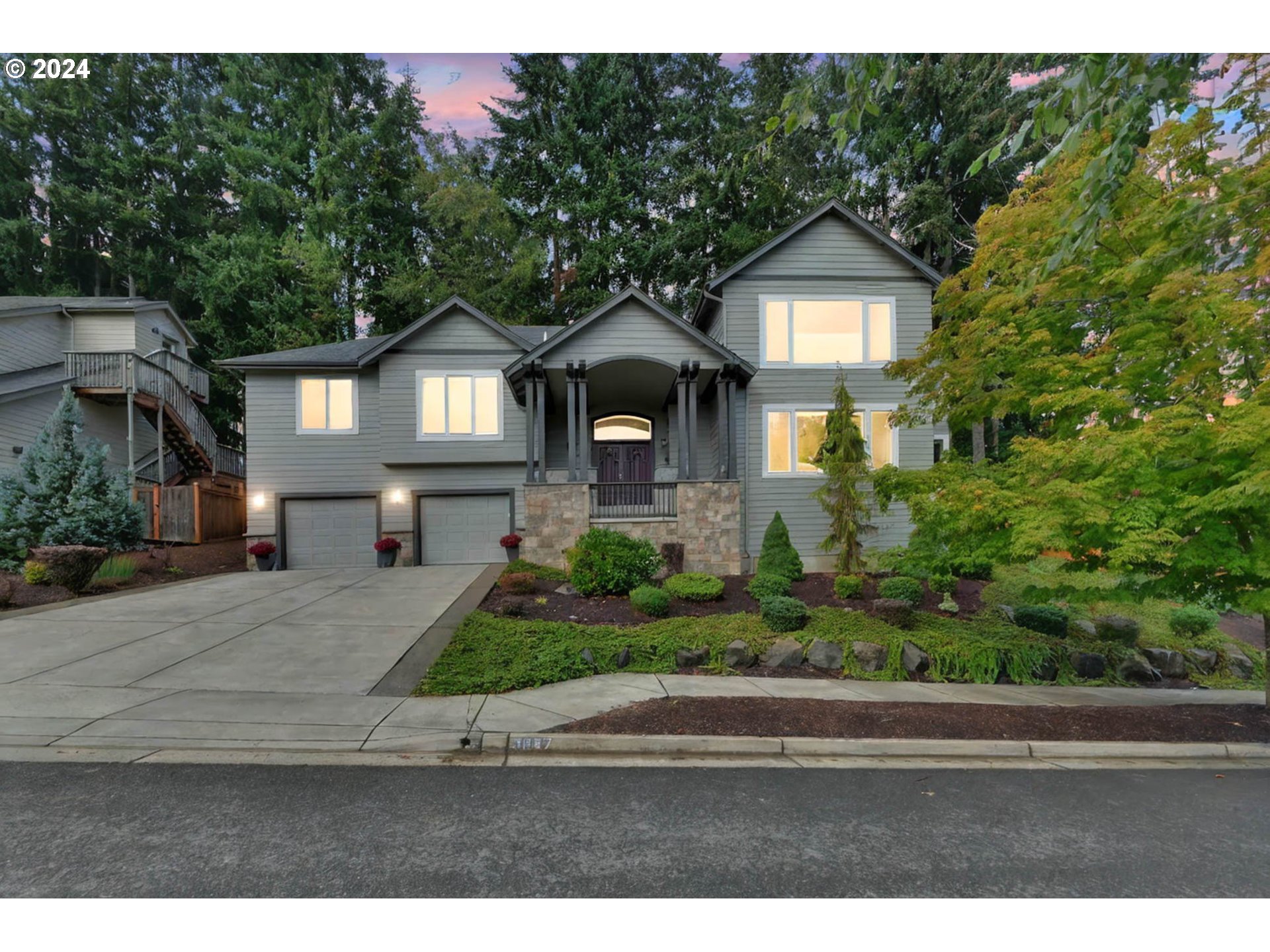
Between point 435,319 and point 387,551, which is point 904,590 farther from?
point 435,319

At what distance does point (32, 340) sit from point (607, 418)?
59.7 feet

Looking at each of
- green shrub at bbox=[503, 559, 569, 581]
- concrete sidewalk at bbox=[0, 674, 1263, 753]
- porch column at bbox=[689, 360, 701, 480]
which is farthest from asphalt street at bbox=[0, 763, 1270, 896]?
porch column at bbox=[689, 360, 701, 480]

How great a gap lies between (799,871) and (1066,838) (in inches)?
71.9

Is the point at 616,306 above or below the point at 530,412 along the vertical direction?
above

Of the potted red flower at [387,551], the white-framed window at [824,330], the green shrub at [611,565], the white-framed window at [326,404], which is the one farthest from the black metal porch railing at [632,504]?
the white-framed window at [326,404]

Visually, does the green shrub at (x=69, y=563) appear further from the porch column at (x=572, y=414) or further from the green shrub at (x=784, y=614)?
the green shrub at (x=784, y=614)

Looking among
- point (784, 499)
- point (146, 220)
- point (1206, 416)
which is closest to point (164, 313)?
point (146, 220)

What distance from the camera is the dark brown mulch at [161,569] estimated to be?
9.38m

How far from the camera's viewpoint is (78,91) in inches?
997

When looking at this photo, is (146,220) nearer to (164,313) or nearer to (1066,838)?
(164,313)

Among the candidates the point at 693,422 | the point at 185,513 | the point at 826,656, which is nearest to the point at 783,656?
the point at 826,656

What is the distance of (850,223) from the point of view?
14469mm

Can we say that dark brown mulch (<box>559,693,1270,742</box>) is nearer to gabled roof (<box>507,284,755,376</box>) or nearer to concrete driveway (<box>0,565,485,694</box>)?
concrete driveway (<box>0,565,485,694</box>)

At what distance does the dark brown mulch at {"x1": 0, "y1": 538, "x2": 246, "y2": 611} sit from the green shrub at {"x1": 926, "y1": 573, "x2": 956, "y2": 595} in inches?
548
